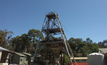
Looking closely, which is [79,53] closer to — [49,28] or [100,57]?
[49,28]

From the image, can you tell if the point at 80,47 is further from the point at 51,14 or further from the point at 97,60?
the point at 97,60

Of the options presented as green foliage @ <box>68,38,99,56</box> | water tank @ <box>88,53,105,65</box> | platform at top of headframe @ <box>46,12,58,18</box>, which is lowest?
water tank @ <box>88,53,105,65</box>

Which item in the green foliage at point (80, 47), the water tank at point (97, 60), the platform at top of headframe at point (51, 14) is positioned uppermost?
the platform at top of headframe at point (51, 14)

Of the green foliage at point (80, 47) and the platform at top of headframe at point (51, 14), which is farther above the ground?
the platform at top of headframe at point (51, 14)

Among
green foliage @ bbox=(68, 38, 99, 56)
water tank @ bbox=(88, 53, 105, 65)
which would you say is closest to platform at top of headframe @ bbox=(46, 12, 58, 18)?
water tank @ bbox=(88, 53, 105, 65)

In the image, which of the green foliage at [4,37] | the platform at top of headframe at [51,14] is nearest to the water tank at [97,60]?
the platform at top of headframe at [51,14]

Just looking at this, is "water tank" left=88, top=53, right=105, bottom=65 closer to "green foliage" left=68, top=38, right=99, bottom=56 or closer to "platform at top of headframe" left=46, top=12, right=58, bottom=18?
"platform at top of headframe" left=46, top=12, right=58, bottom=18

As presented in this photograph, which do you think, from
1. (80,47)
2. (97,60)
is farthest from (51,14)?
(80,47)

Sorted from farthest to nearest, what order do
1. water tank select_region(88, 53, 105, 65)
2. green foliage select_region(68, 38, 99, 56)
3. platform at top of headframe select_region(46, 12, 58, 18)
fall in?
green foliage select_region(68, 38, 99, 56), platform at top of headframe select_region(46, 12, 58, 18), water tank select_region(88, 53, 105, 65)

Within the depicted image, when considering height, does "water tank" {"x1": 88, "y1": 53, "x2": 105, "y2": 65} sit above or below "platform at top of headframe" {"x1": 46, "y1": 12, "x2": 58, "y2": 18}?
below

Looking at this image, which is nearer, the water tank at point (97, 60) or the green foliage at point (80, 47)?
the water tank at point (97, 60)

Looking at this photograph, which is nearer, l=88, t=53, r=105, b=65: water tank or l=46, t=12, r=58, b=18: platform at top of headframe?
l=88, t=53, r=105, b=65: water tank

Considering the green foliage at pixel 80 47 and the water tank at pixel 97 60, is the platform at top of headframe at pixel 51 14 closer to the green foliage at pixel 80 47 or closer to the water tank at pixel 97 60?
the water tank at pixel 97 60

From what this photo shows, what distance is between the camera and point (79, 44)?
54719 millimetres
